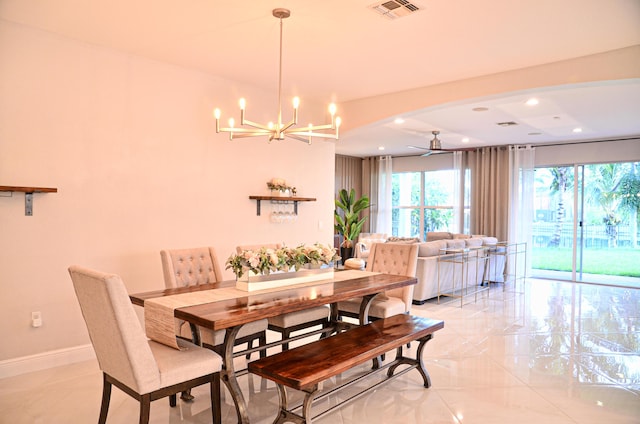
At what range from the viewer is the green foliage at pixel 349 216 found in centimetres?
1010

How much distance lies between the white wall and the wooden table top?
1194mm

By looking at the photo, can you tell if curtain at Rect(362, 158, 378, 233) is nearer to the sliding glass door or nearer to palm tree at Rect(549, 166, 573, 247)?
the sliding glass door

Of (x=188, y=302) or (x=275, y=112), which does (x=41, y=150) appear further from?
(x=275, y=112)

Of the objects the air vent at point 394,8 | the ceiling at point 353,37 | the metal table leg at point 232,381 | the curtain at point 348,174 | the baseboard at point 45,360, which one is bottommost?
the baseboard at point 45,360

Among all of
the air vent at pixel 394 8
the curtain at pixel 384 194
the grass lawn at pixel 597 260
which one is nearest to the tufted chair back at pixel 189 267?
the air vent at pixel 394 8

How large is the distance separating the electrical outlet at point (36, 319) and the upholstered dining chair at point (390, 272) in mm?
2417

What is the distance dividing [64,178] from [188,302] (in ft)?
5.85

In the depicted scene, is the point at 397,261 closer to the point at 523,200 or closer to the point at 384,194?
the point at 523,200

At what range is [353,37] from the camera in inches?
134

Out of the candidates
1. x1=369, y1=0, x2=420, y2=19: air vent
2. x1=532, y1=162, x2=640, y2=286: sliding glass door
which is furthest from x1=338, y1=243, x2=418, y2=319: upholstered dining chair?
x1=532, y1=162, x2=640, y2=286: sliding glass door

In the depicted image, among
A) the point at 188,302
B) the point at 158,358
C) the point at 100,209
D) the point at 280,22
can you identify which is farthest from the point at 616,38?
the point at 100,209

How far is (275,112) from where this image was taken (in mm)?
5176

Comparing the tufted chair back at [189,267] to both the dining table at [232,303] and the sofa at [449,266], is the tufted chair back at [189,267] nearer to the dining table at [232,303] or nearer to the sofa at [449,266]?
the dining table at [232,303]

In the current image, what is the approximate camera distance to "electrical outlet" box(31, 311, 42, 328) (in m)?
3.43
